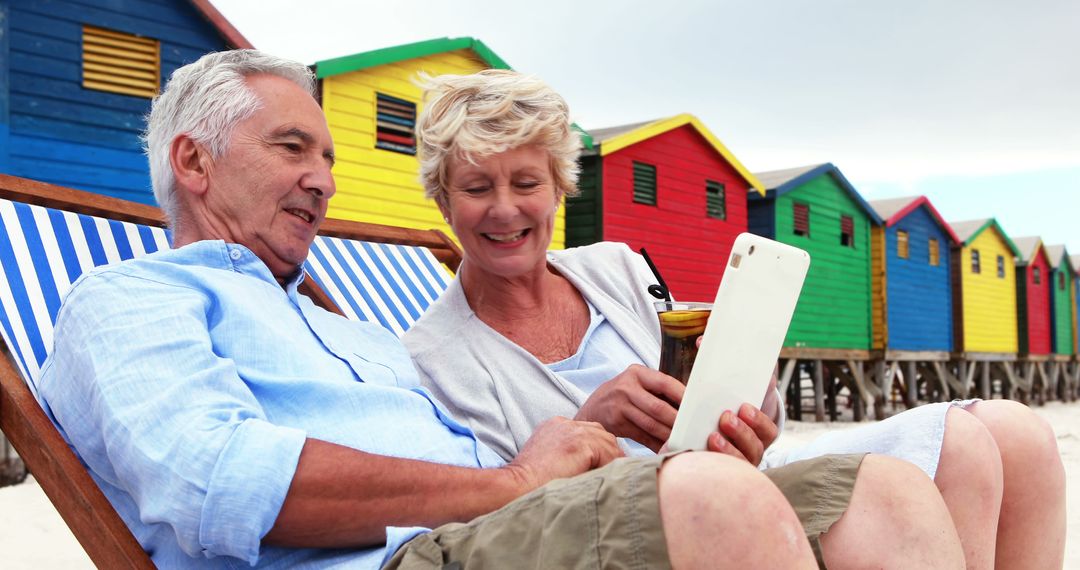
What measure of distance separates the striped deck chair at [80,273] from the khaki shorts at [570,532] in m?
0.61

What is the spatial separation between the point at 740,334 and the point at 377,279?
7.04 feet

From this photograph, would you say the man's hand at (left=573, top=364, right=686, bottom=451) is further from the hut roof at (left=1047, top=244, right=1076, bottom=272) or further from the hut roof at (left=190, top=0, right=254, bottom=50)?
the hut roof at (left=1047, top=244, right=1076, bottom=272)

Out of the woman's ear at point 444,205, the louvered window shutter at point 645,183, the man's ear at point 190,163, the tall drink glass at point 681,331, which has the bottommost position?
the tall drink glass at point 681,331

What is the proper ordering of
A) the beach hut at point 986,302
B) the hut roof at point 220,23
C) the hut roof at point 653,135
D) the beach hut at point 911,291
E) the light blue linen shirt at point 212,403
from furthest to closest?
the beach hut at point 986,302 → the beach hut at point 911,291 → the hut roof at point 653,135 → the hut roof at point 220,23 → the light blue linen shirt at point 212,403

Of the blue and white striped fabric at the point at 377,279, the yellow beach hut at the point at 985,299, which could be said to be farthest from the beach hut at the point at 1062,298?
the blue and white striped fabric at the point at 377,279

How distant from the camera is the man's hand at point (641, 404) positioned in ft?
6.10

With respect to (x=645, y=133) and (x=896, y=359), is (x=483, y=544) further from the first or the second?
(x=896, y=359)

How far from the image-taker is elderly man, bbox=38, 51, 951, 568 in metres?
1.23

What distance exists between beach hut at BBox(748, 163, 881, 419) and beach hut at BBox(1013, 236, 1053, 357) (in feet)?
30.4

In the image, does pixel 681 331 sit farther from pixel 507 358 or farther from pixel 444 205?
pixel 444 205

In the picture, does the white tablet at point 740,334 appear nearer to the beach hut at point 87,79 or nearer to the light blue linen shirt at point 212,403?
the light blue linen shirt at point 212,403

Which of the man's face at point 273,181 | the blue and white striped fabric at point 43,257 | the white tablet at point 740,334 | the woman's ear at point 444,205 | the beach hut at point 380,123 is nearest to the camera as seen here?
the white tablet at point 740,334

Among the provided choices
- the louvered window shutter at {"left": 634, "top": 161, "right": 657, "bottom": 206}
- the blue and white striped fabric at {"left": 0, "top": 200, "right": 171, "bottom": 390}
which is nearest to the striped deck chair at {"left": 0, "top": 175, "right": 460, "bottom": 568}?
the blue and white striped fabric at {"left": 0, "top": 200, "right": 171, "bottom": 390}

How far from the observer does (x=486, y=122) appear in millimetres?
2254
